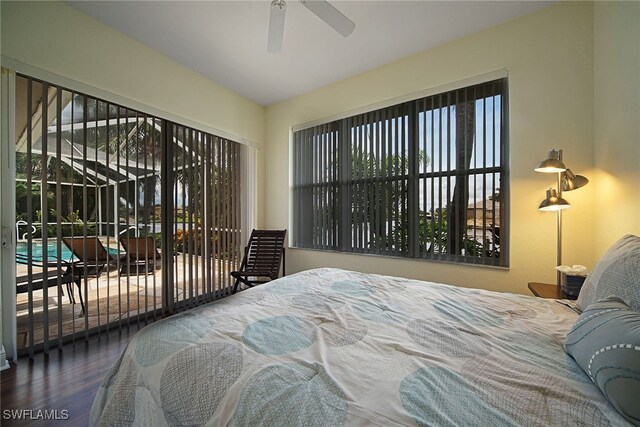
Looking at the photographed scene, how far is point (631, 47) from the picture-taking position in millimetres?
1643

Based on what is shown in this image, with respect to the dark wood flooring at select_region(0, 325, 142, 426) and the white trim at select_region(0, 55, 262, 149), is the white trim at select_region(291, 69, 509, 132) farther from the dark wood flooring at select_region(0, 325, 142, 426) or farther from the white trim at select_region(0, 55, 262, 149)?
the dark wood flooring at select_region(0, 325, 142, 426)

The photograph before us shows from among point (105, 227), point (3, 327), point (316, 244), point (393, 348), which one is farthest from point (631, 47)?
point (3, 327)

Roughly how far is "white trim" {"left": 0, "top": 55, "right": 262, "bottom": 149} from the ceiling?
0.62m

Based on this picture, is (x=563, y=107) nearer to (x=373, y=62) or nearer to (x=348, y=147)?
(x=373, y=62)

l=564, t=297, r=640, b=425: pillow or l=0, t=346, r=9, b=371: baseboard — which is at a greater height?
l=564, t=297, r=640, b=425: pillow

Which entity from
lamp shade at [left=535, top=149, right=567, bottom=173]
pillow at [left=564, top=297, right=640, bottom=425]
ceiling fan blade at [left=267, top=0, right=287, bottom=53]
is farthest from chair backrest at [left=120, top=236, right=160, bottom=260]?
lamp shade at [left=535, top=149, right=567, bottom=173]

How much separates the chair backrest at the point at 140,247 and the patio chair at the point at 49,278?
0.43 m

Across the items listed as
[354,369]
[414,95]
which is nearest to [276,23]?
[414,95]

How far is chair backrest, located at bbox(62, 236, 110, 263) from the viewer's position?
2.32 meters

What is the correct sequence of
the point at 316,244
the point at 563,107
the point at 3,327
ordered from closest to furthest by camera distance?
the point at 3,327
the point at 563,107
the point at 316,244

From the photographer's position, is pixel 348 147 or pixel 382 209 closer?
pixel 382 209

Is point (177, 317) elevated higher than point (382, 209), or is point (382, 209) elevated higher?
point (382, 209)

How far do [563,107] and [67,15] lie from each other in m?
4.14

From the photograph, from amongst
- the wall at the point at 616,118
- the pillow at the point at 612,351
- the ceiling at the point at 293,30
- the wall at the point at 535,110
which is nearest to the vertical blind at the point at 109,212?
the ceiling at the point at 293,30
